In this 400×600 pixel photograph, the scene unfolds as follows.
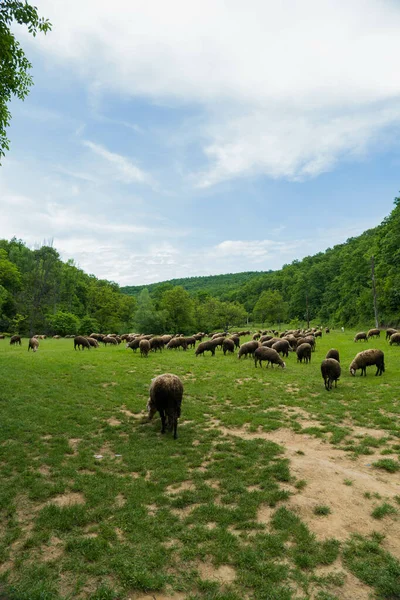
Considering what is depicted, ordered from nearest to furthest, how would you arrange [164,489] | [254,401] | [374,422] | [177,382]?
[164,489] < [177,382] < [374,422] < [254,401]

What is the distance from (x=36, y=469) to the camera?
6.93 meters

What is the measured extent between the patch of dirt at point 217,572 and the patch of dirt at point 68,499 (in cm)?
274

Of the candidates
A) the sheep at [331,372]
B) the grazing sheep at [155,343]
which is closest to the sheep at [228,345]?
the grazing sheep at [155,343]

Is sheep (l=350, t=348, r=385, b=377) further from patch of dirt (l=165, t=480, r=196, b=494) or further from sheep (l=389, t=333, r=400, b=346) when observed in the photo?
patch of dirt (l=165, t=480, r=196, b=494)

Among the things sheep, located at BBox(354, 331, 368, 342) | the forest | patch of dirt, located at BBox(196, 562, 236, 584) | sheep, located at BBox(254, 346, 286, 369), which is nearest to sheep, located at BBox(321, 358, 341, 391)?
sheep, located at BBox(254, 346, 286, 369)

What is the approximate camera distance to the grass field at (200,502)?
13.2 ft

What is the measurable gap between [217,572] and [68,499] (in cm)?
327

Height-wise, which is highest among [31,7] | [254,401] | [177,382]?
[31,7]

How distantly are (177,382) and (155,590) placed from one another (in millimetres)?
5520

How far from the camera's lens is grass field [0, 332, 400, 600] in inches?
158

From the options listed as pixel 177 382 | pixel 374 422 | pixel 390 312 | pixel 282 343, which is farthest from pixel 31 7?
pixel 390 312

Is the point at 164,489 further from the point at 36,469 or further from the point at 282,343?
the point at 282,343

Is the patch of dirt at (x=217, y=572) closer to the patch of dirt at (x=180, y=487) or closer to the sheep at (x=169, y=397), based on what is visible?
the patch of dirt at (x=180, y=487)

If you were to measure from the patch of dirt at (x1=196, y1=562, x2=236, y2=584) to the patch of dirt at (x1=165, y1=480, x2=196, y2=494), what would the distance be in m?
1.91
